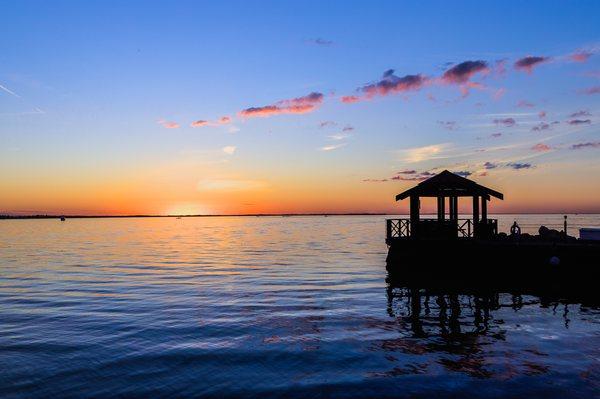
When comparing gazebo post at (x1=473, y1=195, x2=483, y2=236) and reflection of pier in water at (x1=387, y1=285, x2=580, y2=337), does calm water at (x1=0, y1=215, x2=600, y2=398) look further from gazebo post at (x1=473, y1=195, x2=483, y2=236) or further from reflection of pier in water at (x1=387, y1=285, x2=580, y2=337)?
gazebo post at (x1=473, y1=195, x2=483, y2=236)

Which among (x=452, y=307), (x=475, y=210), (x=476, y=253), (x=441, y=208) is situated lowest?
(x=452, y=307)

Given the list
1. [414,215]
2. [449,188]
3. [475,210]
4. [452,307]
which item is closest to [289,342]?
[452,307]

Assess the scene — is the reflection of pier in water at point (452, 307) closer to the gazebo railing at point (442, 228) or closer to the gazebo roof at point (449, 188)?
the gazebo railing at point (442, 228)

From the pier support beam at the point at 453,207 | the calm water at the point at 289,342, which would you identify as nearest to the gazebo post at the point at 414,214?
the pier support beam at the point at 453,207

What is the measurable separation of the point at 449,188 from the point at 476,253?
4.42m

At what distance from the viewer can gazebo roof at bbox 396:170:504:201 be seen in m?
29.8

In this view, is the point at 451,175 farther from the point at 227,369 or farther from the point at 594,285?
the point at 227,369

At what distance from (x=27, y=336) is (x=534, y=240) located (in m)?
29.5

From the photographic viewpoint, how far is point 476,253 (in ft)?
98.3

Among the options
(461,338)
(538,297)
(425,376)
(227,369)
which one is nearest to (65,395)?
(227,369)

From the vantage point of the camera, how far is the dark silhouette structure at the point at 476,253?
89.1ft

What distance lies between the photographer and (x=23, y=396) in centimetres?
1060

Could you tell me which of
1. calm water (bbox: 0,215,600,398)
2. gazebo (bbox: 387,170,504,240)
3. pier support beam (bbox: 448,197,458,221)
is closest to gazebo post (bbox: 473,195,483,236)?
gazebo (bbox: 387,170,504,240)

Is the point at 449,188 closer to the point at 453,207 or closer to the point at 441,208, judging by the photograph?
the point at 453,207
